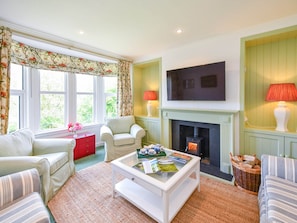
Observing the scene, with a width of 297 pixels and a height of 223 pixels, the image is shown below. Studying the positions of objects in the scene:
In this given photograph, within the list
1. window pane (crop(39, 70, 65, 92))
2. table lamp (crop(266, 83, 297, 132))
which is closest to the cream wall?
table lamp (crop(266, 83, 297, 132))

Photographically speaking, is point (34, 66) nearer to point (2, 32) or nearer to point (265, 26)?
point (2, 32)

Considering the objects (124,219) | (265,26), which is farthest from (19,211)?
(265,26)

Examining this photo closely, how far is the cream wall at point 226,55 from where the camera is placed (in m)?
2.20

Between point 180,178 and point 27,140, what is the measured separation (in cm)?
217

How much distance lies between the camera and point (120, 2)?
1.71m

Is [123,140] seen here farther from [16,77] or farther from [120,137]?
[16,77]

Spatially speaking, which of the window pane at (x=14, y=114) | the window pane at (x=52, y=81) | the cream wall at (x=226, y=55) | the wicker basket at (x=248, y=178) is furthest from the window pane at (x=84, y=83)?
the wicker basket at (x=248, y=178)

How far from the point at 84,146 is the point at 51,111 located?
3.49 ft

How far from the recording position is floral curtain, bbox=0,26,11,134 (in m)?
2.09

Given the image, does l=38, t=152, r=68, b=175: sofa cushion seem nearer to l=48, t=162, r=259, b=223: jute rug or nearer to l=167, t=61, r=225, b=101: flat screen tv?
l=48, t=162, r=259, b=223: jute rug

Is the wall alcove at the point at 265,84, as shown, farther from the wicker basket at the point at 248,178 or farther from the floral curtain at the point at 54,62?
the floral curtain at the point at 54,62

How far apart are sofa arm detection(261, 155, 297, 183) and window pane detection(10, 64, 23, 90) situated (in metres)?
4.02

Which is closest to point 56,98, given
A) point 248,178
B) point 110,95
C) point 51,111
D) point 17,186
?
point 51,111

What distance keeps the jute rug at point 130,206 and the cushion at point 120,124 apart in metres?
1.37
